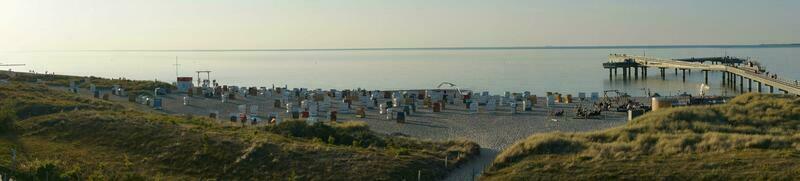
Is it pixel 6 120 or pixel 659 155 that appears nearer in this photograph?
pixel 659 155

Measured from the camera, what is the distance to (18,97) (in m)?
25.4

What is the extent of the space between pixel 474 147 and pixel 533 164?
266 cm

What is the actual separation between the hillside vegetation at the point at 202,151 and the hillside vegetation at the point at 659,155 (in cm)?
152

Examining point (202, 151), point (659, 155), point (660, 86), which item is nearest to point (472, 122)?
point (659, 155)

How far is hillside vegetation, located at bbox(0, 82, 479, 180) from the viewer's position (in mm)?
13828

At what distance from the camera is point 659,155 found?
14359mm

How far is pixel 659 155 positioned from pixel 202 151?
356 inches

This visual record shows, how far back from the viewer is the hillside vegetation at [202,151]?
45.4 ft

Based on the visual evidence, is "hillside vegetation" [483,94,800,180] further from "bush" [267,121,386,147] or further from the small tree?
the small tree

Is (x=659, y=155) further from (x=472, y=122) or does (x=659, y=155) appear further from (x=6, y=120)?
(x=6, y=120)

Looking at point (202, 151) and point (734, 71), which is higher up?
point (734, 71)

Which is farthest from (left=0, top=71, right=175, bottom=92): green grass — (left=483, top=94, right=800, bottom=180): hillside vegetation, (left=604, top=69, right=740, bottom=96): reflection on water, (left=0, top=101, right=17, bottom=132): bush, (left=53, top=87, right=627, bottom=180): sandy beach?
(left=604, top=69, right=740, bottom=96): reflection on water

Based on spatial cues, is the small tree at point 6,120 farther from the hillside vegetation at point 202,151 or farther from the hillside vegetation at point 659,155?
the hillside vegetation at point 659,155

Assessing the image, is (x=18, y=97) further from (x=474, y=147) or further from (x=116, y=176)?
(x=474, y=147)
